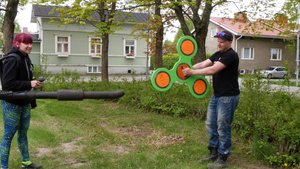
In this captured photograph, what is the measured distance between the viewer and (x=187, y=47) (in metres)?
5.73

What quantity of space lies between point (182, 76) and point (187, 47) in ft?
1.53

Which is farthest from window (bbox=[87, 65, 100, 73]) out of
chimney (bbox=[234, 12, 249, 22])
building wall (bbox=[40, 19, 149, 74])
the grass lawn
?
the grass lawn

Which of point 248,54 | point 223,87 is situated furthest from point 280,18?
point 248,54

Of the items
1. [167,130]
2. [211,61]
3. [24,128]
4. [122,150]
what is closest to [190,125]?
[167,130]

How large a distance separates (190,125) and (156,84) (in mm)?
2302

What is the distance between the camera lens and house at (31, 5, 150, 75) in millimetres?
30969

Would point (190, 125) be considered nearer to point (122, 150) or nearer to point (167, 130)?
point (167, 130)

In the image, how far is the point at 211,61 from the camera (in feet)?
17.0

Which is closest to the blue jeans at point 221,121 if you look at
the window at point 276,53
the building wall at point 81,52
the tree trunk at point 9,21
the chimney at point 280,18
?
the chimney at point 280,18

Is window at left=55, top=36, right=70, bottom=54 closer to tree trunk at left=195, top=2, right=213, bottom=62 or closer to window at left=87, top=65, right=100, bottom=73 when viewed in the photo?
window at left=87, top=65, right=100, bottom=73

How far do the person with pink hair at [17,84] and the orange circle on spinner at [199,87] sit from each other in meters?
2.38

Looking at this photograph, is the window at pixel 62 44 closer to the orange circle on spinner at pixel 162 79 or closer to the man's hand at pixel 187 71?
the orange circle on spinner at pixel 162 79

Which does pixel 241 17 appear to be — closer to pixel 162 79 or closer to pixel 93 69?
Result: pixel 162 79

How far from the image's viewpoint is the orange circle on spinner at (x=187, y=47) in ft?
18.7
